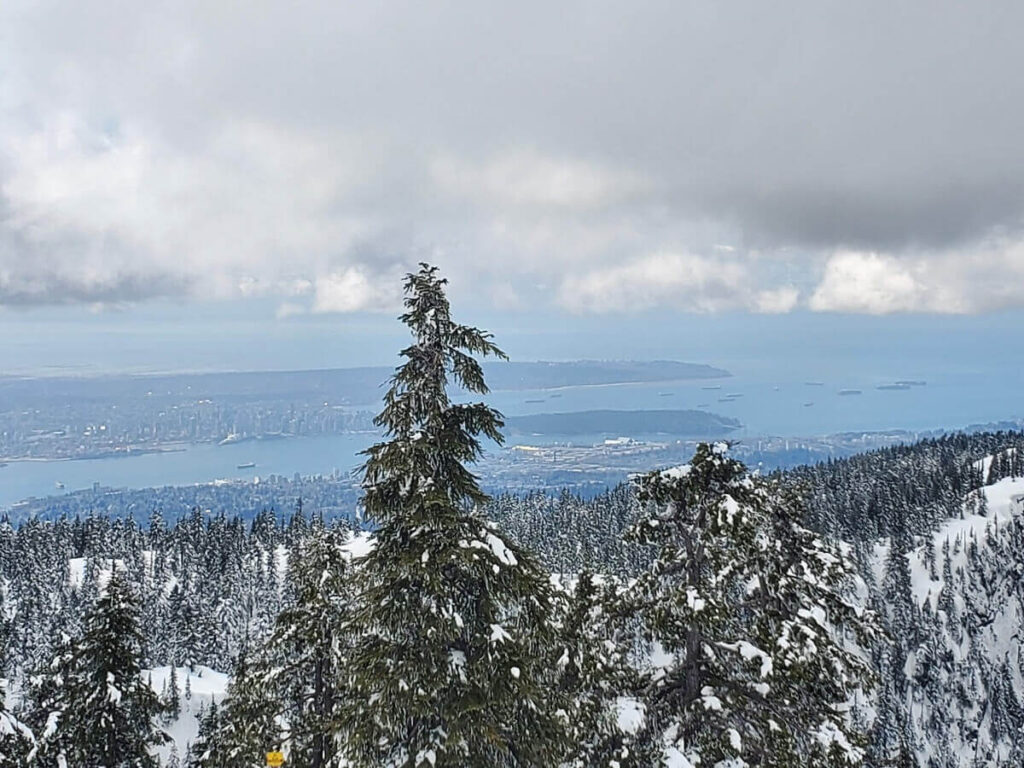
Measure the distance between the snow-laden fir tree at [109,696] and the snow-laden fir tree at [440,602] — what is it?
10.6 metres

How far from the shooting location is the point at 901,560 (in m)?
151

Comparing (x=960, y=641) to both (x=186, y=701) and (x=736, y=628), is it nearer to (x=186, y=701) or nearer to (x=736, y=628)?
(x=186, y=701)

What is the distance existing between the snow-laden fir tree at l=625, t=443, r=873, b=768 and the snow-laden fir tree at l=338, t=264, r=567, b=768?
7.08 feet

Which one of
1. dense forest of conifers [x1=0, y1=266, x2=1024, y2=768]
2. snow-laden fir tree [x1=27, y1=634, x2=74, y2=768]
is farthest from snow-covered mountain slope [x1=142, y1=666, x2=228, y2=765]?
dense forest of conifers [x1=0, y1=266, x2=1024, y2=768]

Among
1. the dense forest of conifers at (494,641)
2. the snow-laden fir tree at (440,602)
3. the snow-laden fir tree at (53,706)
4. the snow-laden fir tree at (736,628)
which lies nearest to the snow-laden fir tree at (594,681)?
the dense forest of conifers at (494,641)

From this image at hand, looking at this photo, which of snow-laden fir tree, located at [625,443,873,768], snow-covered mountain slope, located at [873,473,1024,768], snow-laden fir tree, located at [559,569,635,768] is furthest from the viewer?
snow-covered mountain slope, located at [873,473,1024,768]

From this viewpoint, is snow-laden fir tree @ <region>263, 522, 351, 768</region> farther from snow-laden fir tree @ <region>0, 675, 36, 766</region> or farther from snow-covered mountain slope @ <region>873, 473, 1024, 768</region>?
snow-covered mountain slope @ <region>873, 473, 1024, 768</region>

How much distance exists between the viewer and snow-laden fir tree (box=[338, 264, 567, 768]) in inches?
367

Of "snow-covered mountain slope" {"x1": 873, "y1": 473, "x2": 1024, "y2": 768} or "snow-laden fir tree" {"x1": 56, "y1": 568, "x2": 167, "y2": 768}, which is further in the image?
"snow-covered mountain slope" {"x1": 873, "y1": 473, "x2": 1024, "y2": 768}

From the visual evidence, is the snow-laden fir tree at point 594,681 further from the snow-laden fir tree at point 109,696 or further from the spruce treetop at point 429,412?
the snow-laden fir tree at point 109,696

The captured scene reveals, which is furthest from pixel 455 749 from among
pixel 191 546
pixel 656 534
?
pixel 191 546

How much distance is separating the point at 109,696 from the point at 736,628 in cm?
1544

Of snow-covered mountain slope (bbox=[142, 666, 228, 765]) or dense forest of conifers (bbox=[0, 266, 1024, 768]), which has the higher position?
dense forest of conifers (bbox=[0, 266, 1024, 768])

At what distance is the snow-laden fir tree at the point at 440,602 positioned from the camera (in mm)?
9312
